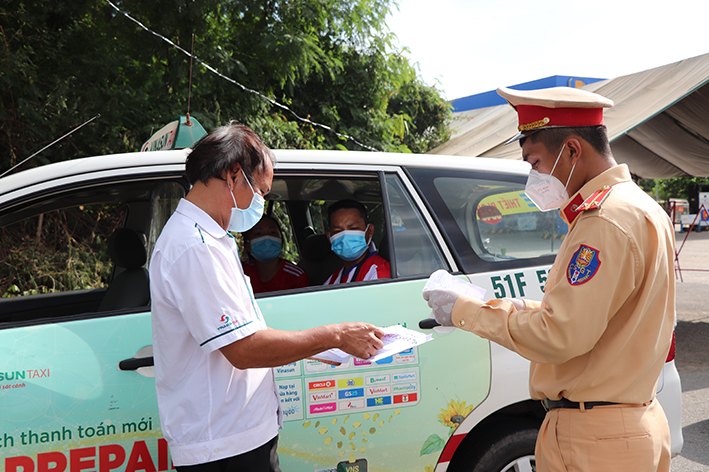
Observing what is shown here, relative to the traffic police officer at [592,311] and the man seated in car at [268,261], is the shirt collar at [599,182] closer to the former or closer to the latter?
the traffic police officer at [592,311]

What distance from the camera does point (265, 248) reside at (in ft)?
10.9

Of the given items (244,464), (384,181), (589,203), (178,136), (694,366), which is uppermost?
(178,136)

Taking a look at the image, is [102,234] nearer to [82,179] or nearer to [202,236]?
[82,179]

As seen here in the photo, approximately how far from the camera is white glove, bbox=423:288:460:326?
1438mm

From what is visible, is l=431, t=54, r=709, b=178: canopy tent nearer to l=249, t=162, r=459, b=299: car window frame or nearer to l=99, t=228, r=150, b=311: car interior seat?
l=249, t=162, r=459, b=299: car window frame

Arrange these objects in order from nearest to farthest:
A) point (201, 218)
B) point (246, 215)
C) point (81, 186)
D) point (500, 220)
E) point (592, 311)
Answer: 1. point (592, 311)
2. point (201, 218)
3. point (246, 215)
4. point (81, 186)
5. point (500, 220)

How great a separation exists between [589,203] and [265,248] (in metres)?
2.36

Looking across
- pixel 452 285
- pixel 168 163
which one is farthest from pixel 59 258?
pixel 452 285

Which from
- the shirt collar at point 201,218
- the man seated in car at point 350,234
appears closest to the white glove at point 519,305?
the shirt collar at point 201,218

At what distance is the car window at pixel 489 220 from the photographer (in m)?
2.24

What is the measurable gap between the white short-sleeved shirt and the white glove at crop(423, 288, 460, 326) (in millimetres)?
500

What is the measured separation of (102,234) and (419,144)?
7811 mm

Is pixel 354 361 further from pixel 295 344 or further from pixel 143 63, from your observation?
pixel 143 63

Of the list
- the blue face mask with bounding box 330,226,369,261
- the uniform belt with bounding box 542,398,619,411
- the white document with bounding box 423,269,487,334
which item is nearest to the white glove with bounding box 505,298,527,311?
the white document with bounding box 423,269,487,334
